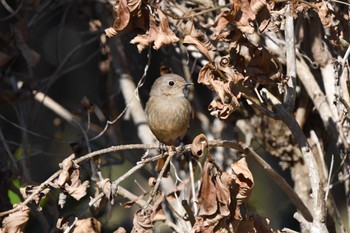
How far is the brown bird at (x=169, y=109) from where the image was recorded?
13.2 feet

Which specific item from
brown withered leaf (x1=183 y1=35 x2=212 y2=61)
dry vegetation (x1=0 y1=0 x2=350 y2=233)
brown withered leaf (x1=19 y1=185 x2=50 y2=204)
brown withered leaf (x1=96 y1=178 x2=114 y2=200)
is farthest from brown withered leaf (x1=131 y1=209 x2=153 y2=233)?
brown withered leaf (x1=183 y1=35 x2=212 y2=61)

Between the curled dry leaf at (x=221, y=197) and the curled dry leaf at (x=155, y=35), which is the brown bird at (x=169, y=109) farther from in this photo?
the curled dry leaf at (x=221, y=197)

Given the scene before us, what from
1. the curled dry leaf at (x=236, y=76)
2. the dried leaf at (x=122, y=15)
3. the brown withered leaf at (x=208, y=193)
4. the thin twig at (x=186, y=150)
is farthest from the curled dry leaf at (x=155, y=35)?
the brown withered leaf at (x=208, y=193)

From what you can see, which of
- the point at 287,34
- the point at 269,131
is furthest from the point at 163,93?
the point at 287,34

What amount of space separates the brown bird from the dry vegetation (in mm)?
99

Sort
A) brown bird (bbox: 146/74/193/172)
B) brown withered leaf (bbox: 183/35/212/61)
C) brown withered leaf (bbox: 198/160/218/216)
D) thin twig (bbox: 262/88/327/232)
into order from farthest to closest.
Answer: brown bird (bbox: 146/74/193/172), thin twig (bbox: 262/88/327/232), brown withered leaf (bbox: 183/35/212/61), brown withered leaf (bbox: 198/160/218/216)

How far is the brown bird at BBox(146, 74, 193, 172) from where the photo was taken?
4.01m

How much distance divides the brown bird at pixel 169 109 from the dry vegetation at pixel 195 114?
10cm

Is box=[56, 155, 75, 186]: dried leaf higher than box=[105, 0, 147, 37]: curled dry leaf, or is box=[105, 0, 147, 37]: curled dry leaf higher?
box=[105, 0, 147, 37]: curled dry leaf

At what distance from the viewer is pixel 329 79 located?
3.55 meters

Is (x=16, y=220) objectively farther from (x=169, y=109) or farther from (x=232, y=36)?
(x=169, y=109)

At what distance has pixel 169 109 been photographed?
4.15 m

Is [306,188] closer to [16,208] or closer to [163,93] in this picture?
[163,93]

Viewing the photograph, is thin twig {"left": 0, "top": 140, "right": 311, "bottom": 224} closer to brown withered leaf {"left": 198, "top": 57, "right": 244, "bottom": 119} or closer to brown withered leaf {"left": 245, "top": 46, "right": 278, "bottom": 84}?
brown withered leaf {"left": 198, "top": 57, "right": 244, "bottom": 119}
